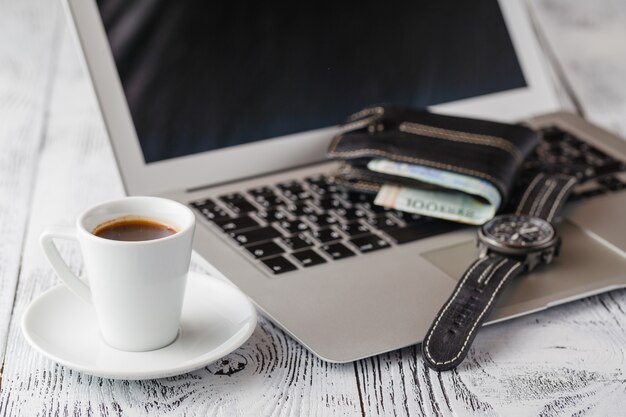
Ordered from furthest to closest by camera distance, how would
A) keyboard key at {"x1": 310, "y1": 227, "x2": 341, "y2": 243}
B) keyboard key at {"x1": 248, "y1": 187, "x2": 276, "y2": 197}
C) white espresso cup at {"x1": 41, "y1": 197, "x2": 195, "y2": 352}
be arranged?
keyboard key at {"x1": 248, "y1": 187, "x2": 276, "y2": 197}
keyboard key at {"x1": 310, "y1": 227, "x2": 341, "y2": 243}
white espresso cup at {"x1": 41, "y1": 197, "x2": 195, "y2": 352}

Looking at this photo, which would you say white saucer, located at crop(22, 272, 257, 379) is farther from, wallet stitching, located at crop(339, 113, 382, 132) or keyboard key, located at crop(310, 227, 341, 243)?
wallet stitching, located at crop(339, 113, 382, 132)

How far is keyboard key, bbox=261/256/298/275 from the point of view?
871 millimetres

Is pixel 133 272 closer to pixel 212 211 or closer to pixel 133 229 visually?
pixel 133 229

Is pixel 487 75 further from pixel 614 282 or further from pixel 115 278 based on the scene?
pixel 115 278

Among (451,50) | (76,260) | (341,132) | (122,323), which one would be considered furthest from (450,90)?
(122,323)

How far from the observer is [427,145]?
101 centimetres

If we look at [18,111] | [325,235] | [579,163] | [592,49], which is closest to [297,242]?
[325,235]

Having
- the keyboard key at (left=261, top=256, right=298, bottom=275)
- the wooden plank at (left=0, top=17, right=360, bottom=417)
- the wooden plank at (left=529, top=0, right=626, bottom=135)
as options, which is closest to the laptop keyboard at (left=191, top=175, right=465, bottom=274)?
the keyboard key at (left=261, top=256, right=298, bottom=275)

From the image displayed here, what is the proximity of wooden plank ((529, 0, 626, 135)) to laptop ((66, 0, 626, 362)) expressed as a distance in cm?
16

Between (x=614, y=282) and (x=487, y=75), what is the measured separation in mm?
445

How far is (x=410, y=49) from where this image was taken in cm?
120

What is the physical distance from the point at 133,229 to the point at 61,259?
0.22 ft

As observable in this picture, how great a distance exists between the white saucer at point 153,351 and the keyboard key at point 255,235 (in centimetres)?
10

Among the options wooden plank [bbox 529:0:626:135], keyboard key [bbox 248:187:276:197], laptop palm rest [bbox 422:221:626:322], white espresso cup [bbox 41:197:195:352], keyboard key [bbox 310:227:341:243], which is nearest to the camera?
white espresso cup [bbox 41:197:195:352]
